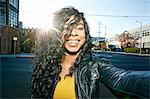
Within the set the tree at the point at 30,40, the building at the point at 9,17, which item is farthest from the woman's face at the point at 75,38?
the building at the point at 9,17

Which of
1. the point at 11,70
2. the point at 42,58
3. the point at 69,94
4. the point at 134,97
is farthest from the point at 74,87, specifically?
the point at 11,70

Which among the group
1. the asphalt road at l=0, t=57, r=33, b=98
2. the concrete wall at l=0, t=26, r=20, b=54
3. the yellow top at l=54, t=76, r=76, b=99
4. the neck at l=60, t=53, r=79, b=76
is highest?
the concrete wall at l=0, t=26, r=20, b=54

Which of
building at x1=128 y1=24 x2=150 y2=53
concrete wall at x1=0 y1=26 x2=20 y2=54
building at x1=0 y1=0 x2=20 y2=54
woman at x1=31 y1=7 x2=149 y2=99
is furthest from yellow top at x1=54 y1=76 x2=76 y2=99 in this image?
building at x1=128 y1=24 x2=150 y2=53

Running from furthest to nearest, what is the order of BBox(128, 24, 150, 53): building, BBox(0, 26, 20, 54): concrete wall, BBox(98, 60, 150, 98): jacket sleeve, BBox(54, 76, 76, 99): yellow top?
BBox(128, 24, 150, 53): building
BBox(0, 26, 20, 54): concrete wall
BBox(98, 60, 150, 98): jacket sleeve
BBox(54, 76, 76, 99): yellow top

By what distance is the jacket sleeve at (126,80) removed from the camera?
0.88m

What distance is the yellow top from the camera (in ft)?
2.48

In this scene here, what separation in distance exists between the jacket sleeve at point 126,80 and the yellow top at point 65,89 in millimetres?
139

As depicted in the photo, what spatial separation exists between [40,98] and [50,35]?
185 mm

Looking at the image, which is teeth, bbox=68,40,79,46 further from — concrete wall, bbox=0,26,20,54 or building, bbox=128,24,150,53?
building, bbox=128,24,150,53

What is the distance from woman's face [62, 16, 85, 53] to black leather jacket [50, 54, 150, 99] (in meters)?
0.04

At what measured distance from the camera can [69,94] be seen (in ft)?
2.48

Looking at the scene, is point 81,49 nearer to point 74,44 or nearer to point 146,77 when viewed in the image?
point 74,44

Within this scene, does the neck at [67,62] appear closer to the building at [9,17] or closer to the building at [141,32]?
the building at [9,17]

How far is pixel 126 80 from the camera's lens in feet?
2.93
